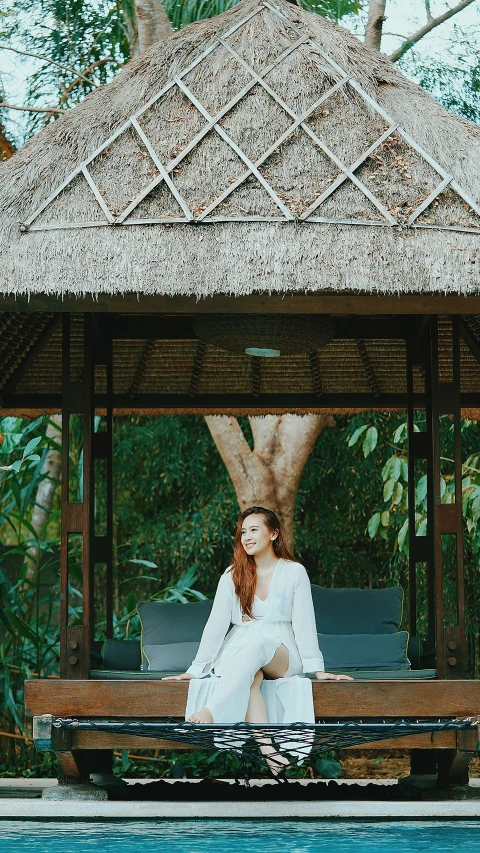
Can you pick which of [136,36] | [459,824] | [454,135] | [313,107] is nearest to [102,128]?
[313,107]

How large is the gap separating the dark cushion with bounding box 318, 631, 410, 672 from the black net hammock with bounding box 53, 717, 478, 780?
31.6 inches

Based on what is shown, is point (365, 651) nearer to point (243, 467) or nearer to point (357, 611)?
point (357, 611)

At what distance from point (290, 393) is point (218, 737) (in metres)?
2.88

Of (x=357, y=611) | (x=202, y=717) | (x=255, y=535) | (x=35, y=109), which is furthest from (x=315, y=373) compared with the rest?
(x=35, y=109)

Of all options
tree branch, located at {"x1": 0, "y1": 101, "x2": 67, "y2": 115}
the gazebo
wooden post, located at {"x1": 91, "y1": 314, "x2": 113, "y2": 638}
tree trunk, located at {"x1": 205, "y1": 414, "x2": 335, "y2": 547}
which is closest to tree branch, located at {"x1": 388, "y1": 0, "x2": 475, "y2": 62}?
tree branch, located at {"x1": 0, "y1": 101, "x2": 67, "y2": 115}

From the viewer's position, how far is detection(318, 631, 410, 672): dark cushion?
486 centimetres

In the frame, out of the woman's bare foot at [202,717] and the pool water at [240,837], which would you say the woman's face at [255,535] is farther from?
the pool water at [240,837]

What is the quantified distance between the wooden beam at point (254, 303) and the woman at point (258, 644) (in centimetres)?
85

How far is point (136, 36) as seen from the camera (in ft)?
27.6

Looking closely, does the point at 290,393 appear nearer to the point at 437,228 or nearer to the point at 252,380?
the point at 252,380

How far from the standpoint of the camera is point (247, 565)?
4.51 meters

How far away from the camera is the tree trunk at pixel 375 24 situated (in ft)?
25.6

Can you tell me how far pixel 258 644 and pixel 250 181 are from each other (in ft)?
5.75

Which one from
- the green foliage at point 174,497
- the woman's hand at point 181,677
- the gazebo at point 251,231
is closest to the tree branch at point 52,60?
the green foliage at point 174,497
